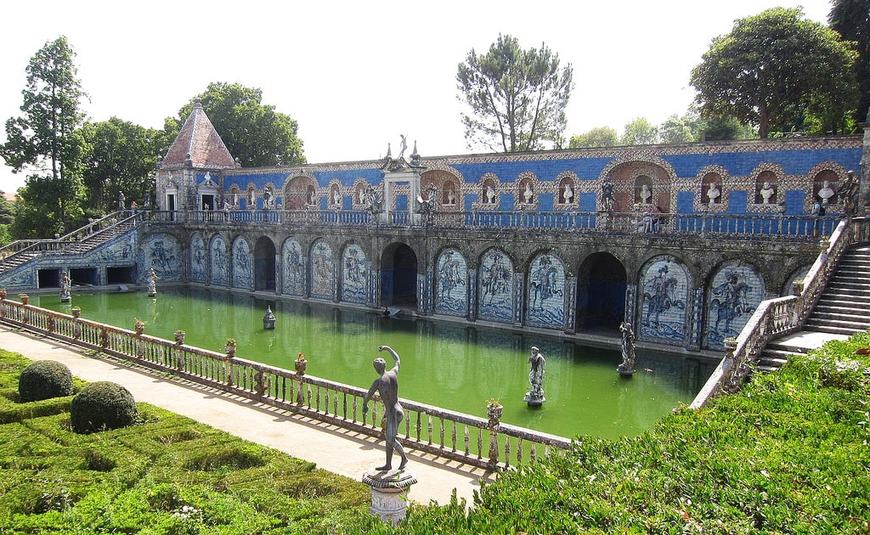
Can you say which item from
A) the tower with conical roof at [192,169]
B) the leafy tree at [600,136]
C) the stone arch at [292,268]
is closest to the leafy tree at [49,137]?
the tower with conical roof at [192,169]

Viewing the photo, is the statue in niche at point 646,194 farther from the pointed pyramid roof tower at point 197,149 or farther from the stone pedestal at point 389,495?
the pointed pyramid roof tower at point 197,149

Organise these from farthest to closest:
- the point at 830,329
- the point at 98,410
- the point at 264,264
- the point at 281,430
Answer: the point at 264,264
the point at 830,329
the point at 281,430
the point at 98,410

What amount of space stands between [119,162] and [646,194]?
1509 inches

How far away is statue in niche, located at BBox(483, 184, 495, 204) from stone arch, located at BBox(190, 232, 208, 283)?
19.4m

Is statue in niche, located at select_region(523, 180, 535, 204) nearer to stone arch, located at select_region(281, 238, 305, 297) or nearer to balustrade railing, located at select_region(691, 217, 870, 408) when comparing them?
stone arch, located at select_region(281, 238, 305, 297)

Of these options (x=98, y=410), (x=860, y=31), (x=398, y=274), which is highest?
(x=860, y=31)

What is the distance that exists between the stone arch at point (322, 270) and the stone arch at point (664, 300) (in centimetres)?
1631

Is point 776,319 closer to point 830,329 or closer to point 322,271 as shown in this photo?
point 830,329

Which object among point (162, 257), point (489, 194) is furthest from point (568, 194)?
point (162, 257)

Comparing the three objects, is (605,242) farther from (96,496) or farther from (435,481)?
(96,496)

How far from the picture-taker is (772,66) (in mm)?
29500

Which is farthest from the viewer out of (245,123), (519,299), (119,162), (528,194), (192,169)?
(245,123)

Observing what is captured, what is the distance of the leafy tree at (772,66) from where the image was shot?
28.5 metres

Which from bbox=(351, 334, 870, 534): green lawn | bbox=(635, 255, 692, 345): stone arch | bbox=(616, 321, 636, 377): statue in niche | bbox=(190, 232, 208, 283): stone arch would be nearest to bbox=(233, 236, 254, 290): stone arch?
bbox=(190, 232, 208, 283): stone arch
